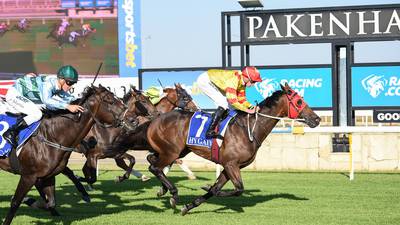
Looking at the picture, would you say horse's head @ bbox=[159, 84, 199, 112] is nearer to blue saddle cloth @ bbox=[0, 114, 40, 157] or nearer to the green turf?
the green turf

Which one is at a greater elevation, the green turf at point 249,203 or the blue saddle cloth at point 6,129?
the blue saddle cloth at point 6,129

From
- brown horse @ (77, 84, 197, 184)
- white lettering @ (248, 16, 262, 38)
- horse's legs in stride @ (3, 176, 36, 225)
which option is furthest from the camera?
white lettering @ (248, 16, 262, 38)

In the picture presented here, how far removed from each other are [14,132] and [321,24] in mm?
10265

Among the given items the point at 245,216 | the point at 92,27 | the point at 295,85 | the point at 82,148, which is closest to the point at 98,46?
the point at 92,27

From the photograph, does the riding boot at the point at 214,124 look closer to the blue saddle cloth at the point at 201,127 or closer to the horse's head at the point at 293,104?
the blue saddle cloth at the point at 201,127

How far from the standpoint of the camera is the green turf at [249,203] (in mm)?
8875

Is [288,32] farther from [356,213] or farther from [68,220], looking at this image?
[68,220]

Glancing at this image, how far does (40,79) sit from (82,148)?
295cm

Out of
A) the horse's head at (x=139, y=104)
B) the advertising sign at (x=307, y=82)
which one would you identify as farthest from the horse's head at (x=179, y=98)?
the advertising sign at (x=307, y=82)

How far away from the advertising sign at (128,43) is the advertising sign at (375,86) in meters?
25.9

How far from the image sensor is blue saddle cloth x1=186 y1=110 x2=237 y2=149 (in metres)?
9.77

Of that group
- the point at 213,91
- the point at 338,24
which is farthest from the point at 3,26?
the point at 213,91

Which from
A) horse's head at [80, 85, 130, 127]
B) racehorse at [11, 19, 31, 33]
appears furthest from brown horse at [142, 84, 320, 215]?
racehorse at [11, 19, 31, 33]

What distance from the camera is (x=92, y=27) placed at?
43.0m
